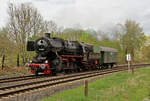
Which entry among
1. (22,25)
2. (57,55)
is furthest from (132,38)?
(57,55)

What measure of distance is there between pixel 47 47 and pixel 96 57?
33.3 feet

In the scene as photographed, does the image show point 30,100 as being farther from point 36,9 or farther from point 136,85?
point 36,9

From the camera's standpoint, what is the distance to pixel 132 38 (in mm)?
44188

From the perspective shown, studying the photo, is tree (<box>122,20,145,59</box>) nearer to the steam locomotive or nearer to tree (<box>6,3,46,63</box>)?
the steam locomotive

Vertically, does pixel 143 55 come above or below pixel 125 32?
below

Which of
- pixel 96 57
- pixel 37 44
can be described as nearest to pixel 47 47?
pixel 37 44

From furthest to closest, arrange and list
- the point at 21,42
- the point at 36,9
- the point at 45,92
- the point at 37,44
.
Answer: the point at 36,9 < the point at 21,42 < the point at 37,44 < the point at 45,92

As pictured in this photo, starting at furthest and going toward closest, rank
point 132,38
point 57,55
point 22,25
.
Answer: point 132,38
point 22,25
point 57,55

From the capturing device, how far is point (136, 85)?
470 inches

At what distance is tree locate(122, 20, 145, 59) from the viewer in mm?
43844

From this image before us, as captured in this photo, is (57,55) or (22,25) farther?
(22,25)

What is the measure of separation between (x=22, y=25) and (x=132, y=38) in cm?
3063

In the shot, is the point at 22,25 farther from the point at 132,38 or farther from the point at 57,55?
the point at 132,38

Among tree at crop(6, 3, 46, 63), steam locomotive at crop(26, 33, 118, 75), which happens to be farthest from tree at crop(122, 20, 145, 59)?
tree at crop(6, 3, 46, 63)
